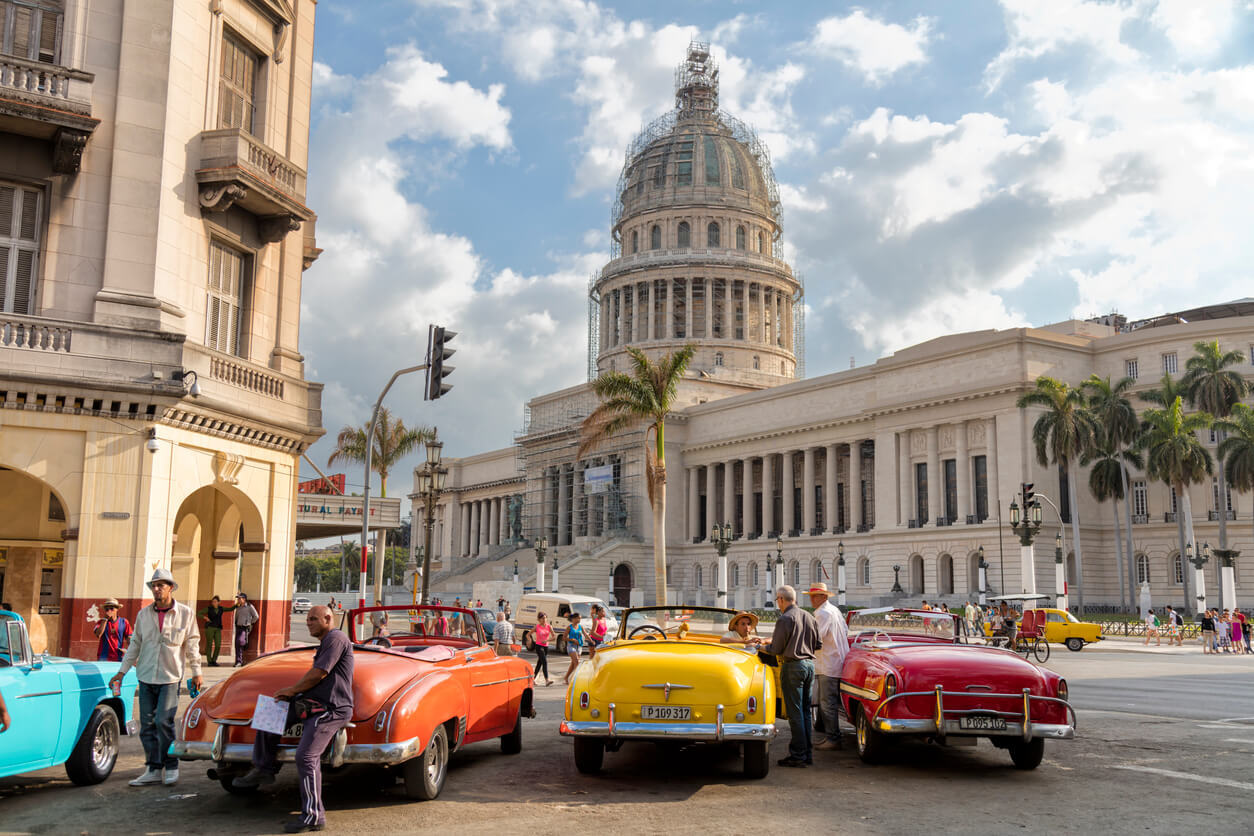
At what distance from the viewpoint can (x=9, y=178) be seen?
18047 mm

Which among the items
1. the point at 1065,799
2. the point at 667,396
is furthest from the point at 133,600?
the point at 667,396

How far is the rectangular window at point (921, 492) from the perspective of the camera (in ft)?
220

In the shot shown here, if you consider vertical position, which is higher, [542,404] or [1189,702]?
[542,404]

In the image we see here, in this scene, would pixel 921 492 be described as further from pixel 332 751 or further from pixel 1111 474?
pixel 332 751

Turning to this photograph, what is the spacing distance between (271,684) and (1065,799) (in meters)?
6.73

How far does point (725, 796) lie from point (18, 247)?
48.9ft

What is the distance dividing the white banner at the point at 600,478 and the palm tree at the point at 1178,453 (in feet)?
139

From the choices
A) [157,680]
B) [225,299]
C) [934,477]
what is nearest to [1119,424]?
[934,477]

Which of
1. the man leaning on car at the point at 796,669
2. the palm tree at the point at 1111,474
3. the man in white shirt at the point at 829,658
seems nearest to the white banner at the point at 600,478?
the palm tree at the point at 1111,474

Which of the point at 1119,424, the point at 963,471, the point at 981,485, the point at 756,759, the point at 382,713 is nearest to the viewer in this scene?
the point at 382,713

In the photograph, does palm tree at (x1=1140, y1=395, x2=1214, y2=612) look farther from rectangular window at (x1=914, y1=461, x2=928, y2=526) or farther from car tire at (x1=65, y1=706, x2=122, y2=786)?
car tire at (x1=65, y1=706, x2=122, y2=786)

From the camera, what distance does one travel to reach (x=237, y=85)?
864 inches

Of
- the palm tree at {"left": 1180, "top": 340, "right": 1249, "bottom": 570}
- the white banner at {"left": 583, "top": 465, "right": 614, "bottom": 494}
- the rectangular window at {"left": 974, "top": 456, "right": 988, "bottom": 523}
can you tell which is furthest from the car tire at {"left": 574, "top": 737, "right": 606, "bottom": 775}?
the white banner at {"left": 583, "top": 465, "right": 614, "bottom": 494}

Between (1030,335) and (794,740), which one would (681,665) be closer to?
(794,740)
